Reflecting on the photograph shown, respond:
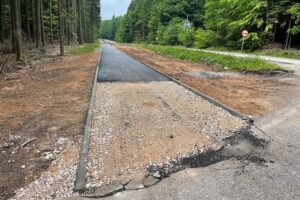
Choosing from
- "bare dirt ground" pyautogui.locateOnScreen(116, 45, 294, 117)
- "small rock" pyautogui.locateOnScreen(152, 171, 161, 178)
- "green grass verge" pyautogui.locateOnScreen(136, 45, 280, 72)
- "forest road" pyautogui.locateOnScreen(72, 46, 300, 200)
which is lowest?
"small rock" pyautogui.locateOnScreen(152, 171, 161, 178)

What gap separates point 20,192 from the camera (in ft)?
12.6

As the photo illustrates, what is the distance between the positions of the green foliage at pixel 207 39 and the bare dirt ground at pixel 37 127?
26.0 meters

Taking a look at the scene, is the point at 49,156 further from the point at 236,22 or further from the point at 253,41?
the point at 236,22

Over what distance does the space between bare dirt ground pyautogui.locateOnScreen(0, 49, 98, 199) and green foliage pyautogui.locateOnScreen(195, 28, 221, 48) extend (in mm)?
25975

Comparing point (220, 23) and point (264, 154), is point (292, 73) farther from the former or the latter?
point (220, 23)

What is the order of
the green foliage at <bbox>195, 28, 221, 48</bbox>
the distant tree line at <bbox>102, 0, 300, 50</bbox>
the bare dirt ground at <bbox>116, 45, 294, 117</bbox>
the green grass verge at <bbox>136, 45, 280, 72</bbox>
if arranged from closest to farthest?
1. the bare dirt ground at <bbox>116, 45, 294, 117</bbox>
2. the green grass verge at <bbox>136, 45, 280, 72</bbox>
3. the distant tree line at <bbox>102, 0, 300, 50</bbox>
4. the green foliage at <bbox>195, 28, 221, 48</bbox>

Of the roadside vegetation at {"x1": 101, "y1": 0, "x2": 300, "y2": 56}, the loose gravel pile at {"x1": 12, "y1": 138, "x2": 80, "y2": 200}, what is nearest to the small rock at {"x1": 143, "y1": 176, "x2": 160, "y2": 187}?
the loose gravel pile at {"x1": 12, "y1": 138, "x2": 80, "y2": 200}

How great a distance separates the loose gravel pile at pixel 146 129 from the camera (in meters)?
4.60

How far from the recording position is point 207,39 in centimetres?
3519

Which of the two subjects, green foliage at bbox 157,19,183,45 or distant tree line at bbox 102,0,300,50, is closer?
distant tree line at bbox 102,0,300,50

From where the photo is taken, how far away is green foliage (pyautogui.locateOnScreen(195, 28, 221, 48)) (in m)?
34.0

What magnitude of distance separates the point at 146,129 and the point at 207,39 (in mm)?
31064

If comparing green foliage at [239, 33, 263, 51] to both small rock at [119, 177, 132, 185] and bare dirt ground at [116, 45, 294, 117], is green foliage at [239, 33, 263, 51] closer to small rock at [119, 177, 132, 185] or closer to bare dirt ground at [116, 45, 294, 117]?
bare dirt ground at [116, 45, 294, 117]

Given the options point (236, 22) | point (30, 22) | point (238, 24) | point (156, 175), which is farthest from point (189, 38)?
point (156, 175)
